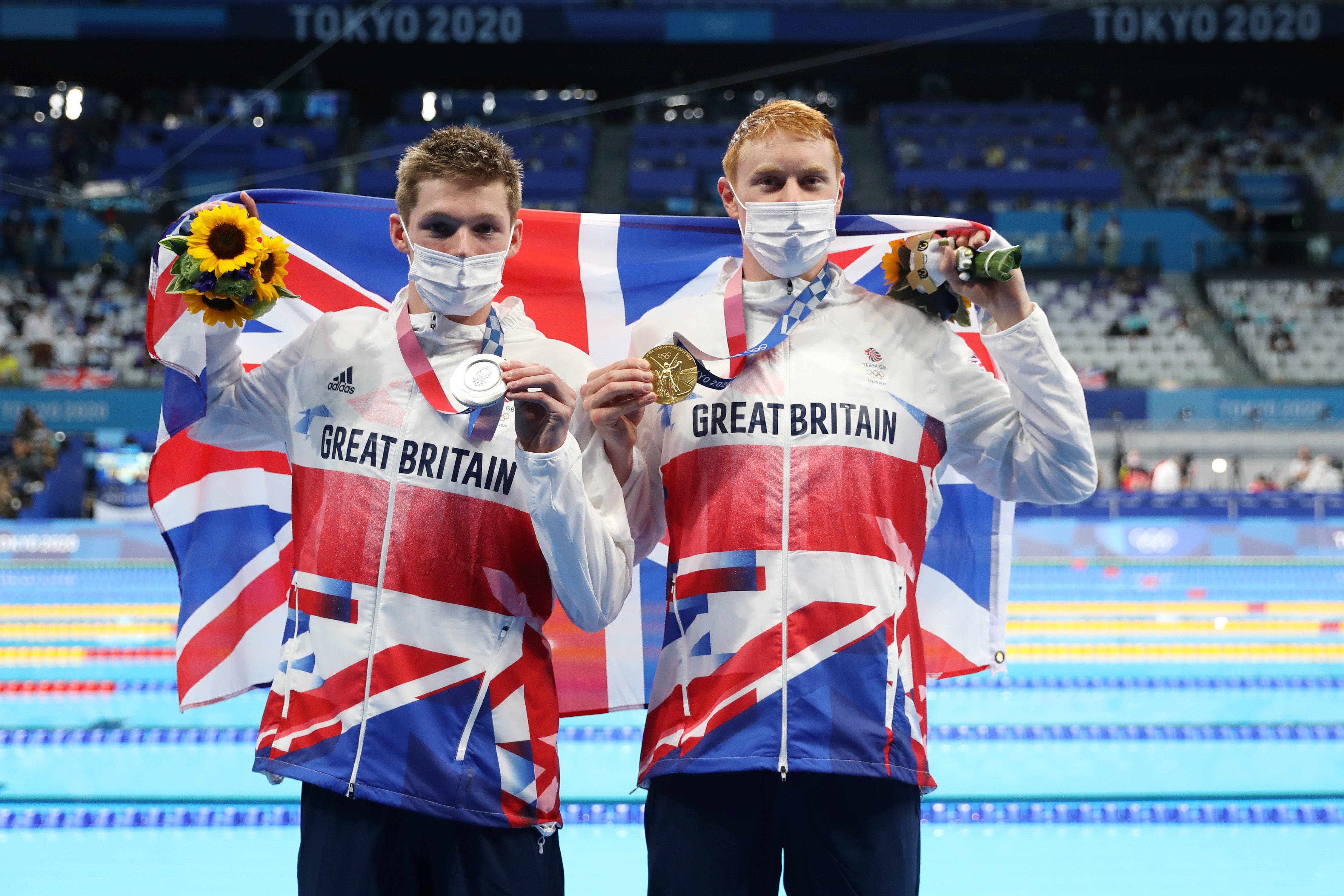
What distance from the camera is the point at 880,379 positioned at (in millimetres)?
2033

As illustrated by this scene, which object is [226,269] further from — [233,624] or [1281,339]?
[1281,339]

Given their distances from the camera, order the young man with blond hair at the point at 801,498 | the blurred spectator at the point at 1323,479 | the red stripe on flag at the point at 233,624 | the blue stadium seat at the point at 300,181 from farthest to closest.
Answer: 1. the blue stadium seat at the point at 300,181
2. the blurred spectator at the point at 1323,479
3. the red stripe on flag at the point at 233,624
4. the young man with blond hair at the point at 801,498

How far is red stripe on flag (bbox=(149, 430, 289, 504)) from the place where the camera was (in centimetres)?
255

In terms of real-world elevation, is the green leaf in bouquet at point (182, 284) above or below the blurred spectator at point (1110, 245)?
below

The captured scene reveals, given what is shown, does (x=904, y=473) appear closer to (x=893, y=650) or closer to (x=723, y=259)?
(x=893, y=650)

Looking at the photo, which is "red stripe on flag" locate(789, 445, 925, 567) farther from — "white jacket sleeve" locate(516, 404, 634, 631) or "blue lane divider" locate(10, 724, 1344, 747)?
"blue lane divider" locate(10, 724, 1344, 747)

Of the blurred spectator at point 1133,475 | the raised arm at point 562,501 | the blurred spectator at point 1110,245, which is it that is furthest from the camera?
the blurred spectator at point 1110,245

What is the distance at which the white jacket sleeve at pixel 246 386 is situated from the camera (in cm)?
214

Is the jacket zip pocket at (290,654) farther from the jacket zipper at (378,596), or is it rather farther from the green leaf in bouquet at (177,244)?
the green leaf in bouquet at (177,244)

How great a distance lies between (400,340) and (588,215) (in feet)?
3.89

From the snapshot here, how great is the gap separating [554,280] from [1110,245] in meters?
17.0

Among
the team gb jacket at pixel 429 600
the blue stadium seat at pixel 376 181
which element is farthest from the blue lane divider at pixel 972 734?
the blue stadium seat at pixel 376 181

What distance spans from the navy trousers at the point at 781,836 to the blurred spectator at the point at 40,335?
17.4 m

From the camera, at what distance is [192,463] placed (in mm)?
2617
